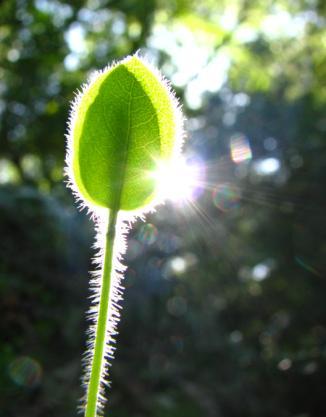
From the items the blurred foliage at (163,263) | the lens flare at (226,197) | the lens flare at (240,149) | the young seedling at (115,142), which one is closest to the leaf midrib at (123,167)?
the young seedling at (115,142)

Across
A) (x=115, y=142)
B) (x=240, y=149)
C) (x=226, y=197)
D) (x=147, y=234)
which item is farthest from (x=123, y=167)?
(x=240, y=149)

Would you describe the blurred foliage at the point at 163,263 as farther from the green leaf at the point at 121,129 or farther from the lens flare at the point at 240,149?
the green leaf at the point at 121,129

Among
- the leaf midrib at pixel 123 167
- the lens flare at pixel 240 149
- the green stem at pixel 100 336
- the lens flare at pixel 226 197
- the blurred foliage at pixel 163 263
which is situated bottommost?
the green stem at pixel 100 336

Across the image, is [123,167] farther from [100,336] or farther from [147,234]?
[147,234]

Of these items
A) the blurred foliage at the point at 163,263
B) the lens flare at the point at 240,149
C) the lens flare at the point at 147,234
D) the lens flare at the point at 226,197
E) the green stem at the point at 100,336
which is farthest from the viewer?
the lens flare at the point at 240,149

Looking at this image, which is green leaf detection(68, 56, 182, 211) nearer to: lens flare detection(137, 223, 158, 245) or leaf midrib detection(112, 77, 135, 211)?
leaf midrib detection(112, 77, 135, 211)

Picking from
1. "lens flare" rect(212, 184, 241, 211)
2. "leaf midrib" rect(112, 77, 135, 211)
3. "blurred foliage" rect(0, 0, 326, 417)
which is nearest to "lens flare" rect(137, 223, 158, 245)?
"blurred foliage" rect(0, 0, 326, 417)
